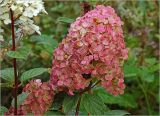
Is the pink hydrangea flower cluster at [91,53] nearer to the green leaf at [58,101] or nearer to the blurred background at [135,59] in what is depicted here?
the green leaf at [58,101]

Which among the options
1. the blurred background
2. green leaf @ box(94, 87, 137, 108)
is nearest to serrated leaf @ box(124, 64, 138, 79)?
the blurred background

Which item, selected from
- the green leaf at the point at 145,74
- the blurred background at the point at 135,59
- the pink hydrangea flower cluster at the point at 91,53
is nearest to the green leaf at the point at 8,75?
the pink hydrangea flower cluster at the point at 91,53

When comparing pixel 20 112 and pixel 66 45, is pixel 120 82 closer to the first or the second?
pixel 66 45

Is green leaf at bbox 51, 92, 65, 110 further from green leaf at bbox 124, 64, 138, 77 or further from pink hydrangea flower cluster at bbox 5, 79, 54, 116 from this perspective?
green leaf at bbox 124, 64, 138, 77

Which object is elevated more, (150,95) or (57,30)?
A: (57,30)

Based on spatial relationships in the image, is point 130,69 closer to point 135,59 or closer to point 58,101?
point 135,59

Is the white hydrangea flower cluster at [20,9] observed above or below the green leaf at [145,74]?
Result: above

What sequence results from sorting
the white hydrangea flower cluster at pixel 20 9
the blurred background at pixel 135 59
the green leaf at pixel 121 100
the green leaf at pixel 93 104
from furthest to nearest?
the blurred background at pixel 135 59 → the green leaf at pixel 121 100 → the green leaf at pixel 93 104 → the white hydrangea flower cluster at pixel 20 9

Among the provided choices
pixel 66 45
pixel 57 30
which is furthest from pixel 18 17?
pixel 57 30
